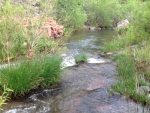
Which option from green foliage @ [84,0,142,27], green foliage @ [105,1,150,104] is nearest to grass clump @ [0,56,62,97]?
green foliage @ [105,1,150,104]

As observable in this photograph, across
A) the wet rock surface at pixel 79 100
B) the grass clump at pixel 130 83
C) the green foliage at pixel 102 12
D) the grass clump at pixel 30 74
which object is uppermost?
the green foliage at pixel 102 12

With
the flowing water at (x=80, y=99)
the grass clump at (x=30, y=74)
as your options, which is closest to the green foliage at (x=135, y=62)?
the flowing water at (x=80, y=99)

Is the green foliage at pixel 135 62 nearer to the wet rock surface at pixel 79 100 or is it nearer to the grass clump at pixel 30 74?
the wet rock surface at pixel 79 100

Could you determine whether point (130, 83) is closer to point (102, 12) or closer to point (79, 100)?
point (79, 100)

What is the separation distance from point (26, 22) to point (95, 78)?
486 centimetres

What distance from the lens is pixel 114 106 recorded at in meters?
7.92

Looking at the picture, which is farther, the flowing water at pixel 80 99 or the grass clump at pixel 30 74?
the grass clump at pixel 30 74

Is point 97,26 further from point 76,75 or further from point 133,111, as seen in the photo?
point 133,111

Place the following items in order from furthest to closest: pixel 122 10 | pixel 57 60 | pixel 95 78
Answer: pixel 122 10, pixel 95 78, pixel 57 60

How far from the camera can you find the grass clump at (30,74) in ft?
26.7

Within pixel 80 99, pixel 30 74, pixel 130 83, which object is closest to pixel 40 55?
pixel 30 74

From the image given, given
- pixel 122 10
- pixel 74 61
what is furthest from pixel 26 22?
pixel 122 10

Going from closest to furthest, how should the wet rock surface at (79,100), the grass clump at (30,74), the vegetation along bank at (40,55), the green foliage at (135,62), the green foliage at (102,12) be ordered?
the wet rock surface at (79,100), the grass clump at (30,74), the vegetation along bank at (40,55), the green foliage at (135,62), the green foliage at (102,12)

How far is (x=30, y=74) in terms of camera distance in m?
8.38
